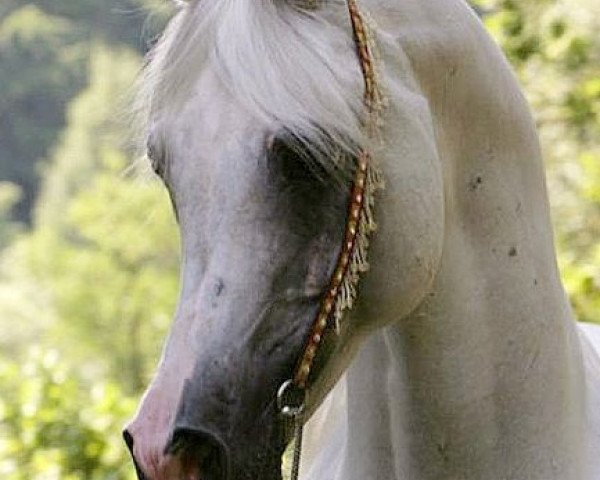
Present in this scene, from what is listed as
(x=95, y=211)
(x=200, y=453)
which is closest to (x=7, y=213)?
(x=95, y=211)

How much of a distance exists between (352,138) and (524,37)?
13.1ft

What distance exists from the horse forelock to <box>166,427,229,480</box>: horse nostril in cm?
33

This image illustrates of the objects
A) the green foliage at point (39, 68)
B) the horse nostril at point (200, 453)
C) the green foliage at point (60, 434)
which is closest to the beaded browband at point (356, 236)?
the horse nostril at point (200, 453)

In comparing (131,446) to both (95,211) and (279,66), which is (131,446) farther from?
(95,211)

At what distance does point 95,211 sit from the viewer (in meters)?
24.7

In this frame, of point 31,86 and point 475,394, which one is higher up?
point 475,394

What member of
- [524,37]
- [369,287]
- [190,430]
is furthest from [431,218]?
[524,37]

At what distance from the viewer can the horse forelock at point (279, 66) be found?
5.63ft

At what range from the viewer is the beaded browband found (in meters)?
1.76

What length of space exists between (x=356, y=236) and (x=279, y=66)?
0.67ft

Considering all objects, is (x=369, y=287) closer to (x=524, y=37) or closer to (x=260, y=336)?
(x=260, y=336)

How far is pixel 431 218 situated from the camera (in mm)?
1827

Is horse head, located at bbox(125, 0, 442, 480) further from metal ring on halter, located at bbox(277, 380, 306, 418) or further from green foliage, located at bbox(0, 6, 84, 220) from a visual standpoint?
green foliage, located at bbox(0, 6, 84, 220)

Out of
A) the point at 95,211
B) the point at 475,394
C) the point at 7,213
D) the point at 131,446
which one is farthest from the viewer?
the point at 7,213
